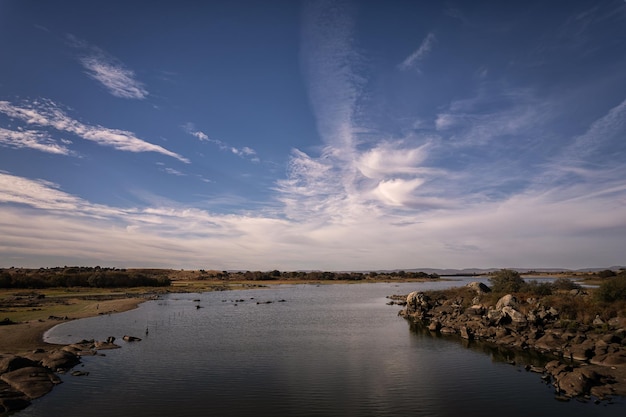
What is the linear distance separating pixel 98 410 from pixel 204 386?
7009mm

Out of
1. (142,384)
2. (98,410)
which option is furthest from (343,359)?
(98,410)

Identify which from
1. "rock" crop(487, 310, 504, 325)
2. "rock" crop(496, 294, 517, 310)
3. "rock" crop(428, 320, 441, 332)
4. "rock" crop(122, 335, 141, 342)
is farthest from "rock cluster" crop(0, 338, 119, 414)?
"rock" crop(496, 294, 517, 310)

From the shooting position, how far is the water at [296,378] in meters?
24.4

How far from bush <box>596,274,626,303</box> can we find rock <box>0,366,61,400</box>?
5745 cm

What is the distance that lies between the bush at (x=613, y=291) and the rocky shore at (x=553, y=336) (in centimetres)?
555

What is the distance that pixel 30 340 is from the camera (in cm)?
4309

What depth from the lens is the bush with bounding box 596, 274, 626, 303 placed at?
47.6 metres

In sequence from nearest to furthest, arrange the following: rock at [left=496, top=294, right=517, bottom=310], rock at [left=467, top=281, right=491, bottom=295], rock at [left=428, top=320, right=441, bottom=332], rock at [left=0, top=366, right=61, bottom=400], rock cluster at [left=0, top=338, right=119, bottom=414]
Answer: rock cluster at [left=0, top=338, right=119, bottom=414] → rock at [left=0, top=366, right=61, bottom=400] → rock at [left=496, top=294, right=517, bottom=310] → rock at [left=428, top=320, right=441, bottom=332] → rock at [left=467, top=281, right=491, bottom=295]

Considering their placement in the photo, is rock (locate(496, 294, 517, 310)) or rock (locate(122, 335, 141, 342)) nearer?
rock (locate(122, 335, 141, 342))

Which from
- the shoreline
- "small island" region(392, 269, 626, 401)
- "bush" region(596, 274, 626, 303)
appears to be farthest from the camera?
"bush" region(596, 274, 626, 303)

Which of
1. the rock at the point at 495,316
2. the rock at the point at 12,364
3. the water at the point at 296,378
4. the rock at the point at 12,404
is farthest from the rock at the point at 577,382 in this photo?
Result: the rock at the point at 12,364

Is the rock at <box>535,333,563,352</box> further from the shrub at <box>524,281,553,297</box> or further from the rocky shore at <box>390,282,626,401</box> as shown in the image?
the shrub at <box>524,281,553,297</box>

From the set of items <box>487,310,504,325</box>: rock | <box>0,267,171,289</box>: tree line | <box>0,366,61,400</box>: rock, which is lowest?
<box>0,366,61,400</box>: rock

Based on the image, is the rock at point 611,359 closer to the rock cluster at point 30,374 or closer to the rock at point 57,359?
the rock cluster at point 30,374
